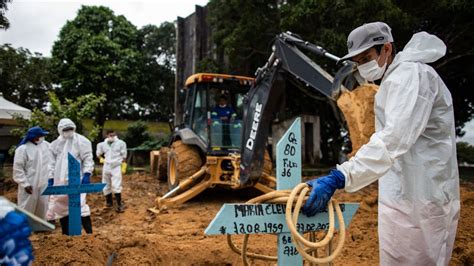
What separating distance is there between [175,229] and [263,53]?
787 cm

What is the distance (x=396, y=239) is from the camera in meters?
2.05

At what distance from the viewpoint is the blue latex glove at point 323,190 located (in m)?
1.85

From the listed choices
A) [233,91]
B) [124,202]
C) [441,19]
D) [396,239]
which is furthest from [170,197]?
[441,19]

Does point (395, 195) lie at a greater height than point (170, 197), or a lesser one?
greater

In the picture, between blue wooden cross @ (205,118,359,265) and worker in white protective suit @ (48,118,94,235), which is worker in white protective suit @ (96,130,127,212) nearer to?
worker in white protective suit @ (48,118,94,235)

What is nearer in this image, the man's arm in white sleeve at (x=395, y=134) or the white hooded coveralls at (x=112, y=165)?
the man's arm in white sleeve at (x=395, y=134)

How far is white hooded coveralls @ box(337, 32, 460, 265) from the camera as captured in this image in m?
1.85

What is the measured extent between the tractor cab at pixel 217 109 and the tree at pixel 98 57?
11.5 m

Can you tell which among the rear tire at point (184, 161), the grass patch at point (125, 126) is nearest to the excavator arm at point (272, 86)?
the rear tire at point (184, 161)

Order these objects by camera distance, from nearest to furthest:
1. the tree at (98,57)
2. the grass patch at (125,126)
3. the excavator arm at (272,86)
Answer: the excavator arm at (272,86) < the tree at (98,57) < the grass patch at (125,126)

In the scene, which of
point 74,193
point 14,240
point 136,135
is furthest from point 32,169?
point 136,135

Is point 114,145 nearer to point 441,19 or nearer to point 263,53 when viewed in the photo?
point 263,53

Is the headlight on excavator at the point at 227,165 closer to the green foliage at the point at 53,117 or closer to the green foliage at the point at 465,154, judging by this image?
the green foliage at the point at 53,117

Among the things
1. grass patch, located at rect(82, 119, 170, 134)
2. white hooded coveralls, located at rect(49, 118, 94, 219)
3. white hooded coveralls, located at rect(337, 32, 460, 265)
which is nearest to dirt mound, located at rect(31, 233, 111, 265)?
white hooded coveralls, located at rect(49, 118, 94, 219)
